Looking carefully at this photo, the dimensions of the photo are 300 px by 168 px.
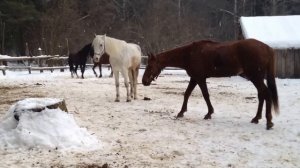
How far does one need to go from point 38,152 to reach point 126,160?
1202 millimetres

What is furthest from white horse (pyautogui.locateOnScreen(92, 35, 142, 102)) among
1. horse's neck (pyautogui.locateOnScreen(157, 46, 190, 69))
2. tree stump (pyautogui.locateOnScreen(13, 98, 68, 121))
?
tree stump (pyautogui.locateOnScreen(13, 98, 68, 121))

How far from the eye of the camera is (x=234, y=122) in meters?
7.66

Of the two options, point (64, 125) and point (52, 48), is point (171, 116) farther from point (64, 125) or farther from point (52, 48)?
point (52, 48)

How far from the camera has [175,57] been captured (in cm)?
830

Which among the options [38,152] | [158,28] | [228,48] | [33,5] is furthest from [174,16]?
[38,152]

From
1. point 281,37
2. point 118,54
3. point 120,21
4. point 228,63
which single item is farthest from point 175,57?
point 120,21

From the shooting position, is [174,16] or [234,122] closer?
[234,122]

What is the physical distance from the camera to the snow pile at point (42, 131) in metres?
5.43

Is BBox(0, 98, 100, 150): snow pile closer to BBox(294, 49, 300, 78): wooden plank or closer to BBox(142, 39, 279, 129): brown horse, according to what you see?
BBox(142, 39, 279, 129): brown horse

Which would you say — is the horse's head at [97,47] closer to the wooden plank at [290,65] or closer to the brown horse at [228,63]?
the brown horse at [228,63]

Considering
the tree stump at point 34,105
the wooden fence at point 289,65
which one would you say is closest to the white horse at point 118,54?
the tree stump at point 34,105

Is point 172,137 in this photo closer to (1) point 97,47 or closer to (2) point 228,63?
(2) point 228,63

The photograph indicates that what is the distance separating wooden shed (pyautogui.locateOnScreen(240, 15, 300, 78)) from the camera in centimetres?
1923

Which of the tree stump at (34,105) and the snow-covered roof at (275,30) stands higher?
the snow-covered roof at (275,30)
